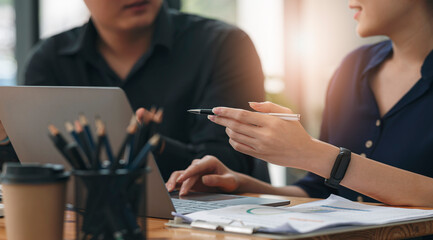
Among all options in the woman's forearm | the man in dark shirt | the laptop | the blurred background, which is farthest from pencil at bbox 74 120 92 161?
the blurred background

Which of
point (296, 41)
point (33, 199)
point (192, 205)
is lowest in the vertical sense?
point (192, 205)

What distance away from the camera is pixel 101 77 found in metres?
2.06

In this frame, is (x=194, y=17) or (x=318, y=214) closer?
(x=318, y=214)

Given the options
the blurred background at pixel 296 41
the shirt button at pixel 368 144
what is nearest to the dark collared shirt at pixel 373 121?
the shirt button at pixel 368 144

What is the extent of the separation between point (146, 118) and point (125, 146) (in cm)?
5

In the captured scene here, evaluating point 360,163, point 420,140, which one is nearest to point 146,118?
point 360,163

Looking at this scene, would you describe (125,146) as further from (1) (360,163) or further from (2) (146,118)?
(1) (360,163)

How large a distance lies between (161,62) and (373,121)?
81 centimetres

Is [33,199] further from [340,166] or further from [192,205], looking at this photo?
[340,166]

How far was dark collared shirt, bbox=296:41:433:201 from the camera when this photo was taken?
150 cm

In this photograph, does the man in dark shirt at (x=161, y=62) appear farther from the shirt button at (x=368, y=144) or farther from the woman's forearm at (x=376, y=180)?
the woman's forearm at (x=376, y=180)

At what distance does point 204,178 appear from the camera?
50.3 inches

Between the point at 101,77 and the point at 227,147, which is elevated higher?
the point at 101,77

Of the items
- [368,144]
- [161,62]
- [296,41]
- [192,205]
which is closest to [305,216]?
[192,205]
